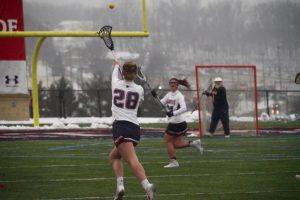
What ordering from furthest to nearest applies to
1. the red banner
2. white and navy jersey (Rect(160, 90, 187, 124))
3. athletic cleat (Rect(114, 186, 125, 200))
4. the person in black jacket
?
the red banner → the person in black jacket → white and navy jersey (Rect(160, 90, 187, 124)) → athletic cleat (Rect(114, 186, 125, 200))

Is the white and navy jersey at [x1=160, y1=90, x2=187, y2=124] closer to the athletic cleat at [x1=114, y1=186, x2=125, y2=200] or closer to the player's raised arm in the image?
the player's raised arm

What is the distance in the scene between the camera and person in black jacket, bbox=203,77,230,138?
1077 inches

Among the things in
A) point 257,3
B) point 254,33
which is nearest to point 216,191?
point 254,33

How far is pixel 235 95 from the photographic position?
29938 mm

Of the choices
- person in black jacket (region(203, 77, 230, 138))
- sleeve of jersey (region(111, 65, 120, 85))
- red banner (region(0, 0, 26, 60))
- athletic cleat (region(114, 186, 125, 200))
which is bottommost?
athletic cleat (region(114, 186, 125, 200))

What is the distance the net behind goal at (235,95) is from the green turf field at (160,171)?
16.9 ft

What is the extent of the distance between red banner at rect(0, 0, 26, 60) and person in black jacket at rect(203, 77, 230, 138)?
653 centimetres

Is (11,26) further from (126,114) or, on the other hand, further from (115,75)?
(126,114)

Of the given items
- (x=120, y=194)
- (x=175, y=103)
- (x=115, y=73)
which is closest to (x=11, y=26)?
(x=175, y=103)

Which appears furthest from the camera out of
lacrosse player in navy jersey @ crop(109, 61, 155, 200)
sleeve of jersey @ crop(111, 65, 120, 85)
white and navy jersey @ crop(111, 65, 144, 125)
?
sleeve of jersey @ crop(111, 65, 120, 85)

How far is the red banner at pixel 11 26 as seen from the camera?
96.0 feet

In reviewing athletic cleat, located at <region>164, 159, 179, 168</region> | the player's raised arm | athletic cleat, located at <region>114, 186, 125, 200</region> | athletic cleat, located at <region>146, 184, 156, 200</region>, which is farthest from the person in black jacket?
athletic cleat, located at <region>146, 184, 156, 200</region>

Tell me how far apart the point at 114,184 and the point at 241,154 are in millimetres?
6125

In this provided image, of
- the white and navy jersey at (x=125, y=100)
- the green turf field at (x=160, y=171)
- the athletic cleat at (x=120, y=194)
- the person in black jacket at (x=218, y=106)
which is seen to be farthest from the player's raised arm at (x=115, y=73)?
the person in black jacket at (x=218, y=106)
